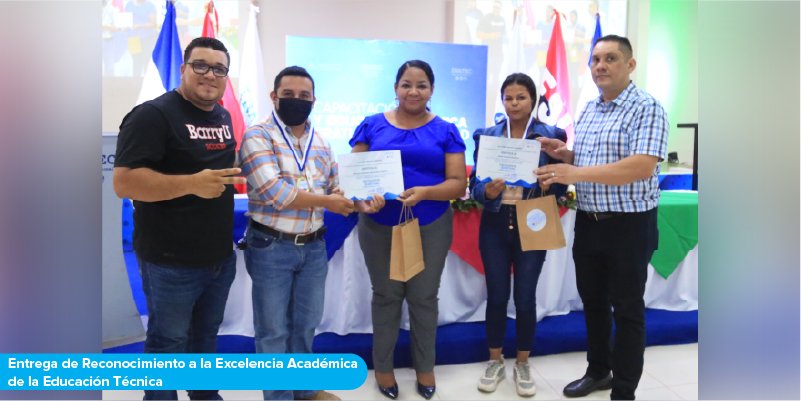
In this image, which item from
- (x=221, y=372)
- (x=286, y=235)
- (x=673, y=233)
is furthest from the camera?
(x=673, y=233)

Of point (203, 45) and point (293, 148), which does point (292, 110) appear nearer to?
point (293, 148)

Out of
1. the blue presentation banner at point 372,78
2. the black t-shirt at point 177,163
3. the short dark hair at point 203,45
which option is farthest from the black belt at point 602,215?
the blue presentation banner at point 372,78

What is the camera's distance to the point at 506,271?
2234mm

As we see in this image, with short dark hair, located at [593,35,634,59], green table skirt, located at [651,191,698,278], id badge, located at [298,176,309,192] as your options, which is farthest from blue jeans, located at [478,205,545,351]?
green table skirt, located at [651,191,698,278]

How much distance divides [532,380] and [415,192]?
1.15 metres

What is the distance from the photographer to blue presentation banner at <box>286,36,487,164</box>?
4156mm

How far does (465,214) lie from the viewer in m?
2.69

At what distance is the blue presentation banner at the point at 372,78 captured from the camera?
4156 mm

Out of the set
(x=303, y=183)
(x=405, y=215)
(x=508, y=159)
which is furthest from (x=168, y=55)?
(x=508, y=159)

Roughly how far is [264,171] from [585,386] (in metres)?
1.80

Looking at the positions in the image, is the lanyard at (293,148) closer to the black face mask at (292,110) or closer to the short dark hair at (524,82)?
the black face mask at (292,110)

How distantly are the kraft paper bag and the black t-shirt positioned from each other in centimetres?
127

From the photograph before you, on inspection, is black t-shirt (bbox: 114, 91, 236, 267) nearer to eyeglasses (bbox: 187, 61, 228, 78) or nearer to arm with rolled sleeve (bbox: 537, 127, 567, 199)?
eyeglasses (bbox: 187, 61, 228, 78)

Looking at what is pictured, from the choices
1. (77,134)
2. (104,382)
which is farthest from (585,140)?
(104,382)
